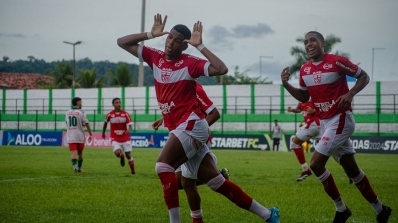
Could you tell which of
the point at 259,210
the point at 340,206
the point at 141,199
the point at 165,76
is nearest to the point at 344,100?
the point at 340,206

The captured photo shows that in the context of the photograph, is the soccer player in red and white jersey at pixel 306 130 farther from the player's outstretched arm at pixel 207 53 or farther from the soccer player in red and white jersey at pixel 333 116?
the player's outstretched arm at pixel 207 53

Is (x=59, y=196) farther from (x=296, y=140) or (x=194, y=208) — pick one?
(x=296, y=140)

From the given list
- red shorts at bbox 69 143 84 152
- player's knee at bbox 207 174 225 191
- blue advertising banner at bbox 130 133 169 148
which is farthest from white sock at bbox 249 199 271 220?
blue advertising banner at bbox 130 133 169 148

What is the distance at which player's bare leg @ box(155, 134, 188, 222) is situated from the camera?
7617mm

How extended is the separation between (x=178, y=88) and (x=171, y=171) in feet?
3.41

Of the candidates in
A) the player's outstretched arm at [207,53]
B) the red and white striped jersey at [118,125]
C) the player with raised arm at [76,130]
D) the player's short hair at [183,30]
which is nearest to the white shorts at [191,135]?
the player's outstretched arm at [207,53]

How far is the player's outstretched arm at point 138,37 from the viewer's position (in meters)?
8.24

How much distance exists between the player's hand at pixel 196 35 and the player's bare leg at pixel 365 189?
135 inches

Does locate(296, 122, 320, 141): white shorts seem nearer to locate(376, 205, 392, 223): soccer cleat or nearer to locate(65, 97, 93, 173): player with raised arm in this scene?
locate(65, 97, 93, 173): player with raised arm

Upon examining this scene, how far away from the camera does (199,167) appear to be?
8109 mm

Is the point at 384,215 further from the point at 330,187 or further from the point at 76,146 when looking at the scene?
the point at 76,146

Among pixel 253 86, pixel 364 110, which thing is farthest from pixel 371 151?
pixel 253 86

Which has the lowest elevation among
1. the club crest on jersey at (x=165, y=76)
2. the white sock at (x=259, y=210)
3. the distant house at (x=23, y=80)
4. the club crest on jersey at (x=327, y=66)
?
the white sock at (x=259, y=210)

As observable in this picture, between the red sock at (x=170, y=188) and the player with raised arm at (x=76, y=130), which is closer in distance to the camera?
the red sock at (x=170, y=188)
